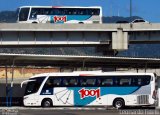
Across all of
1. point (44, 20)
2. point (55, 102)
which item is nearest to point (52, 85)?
point (55, 102)

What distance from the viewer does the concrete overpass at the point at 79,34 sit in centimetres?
5512

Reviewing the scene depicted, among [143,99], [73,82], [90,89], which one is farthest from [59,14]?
[143,99]

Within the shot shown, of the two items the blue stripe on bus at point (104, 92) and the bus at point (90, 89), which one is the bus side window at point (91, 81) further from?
the blue stripe on bus at point (104, 92)

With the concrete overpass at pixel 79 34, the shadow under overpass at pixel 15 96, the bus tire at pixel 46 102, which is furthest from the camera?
the concrete overpass at pixel 79 34

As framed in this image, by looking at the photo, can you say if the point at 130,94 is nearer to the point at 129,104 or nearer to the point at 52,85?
the point at 129,104

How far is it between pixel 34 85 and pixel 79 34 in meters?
19.7

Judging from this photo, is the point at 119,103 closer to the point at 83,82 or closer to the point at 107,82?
the point at 107,82

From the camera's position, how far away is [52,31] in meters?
56.2

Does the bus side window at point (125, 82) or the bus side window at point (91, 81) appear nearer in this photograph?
the bus side window at point (125, 82)

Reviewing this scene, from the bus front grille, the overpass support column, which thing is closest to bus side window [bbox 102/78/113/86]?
the bus front grille

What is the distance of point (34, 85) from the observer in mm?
39156

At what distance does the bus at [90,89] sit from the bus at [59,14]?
22.4 meters

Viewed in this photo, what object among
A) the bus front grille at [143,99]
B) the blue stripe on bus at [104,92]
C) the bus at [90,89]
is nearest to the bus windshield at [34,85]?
the bus at [90,89]

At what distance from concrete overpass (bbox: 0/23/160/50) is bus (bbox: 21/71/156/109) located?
16973 millimetres
